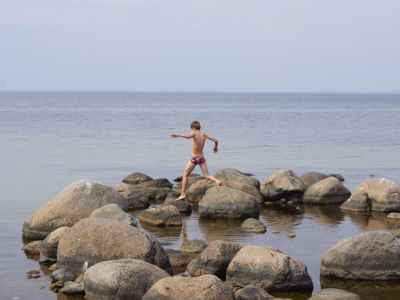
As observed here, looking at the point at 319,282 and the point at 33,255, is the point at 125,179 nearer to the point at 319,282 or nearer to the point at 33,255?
the point at 33,255

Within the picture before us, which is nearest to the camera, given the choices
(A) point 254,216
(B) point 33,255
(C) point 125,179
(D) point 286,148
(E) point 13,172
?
(B) point 33,255

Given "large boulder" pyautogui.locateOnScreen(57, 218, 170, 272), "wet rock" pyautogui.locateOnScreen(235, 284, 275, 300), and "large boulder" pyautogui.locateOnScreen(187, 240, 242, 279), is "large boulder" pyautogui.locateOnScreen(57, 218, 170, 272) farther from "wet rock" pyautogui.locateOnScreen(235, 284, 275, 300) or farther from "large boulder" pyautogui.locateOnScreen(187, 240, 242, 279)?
"wet rock" pyautogui.locateOnScreen(235, 284, 275, 300)

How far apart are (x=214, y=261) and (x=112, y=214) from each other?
3196 mm

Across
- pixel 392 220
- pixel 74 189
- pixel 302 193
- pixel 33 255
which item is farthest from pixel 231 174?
pixel 33 255

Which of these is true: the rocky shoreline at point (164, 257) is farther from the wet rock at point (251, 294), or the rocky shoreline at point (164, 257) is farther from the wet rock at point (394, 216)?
the wet rock at point (394, 216)

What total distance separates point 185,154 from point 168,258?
73.6 feet

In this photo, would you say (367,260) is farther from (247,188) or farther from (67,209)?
(247,188)

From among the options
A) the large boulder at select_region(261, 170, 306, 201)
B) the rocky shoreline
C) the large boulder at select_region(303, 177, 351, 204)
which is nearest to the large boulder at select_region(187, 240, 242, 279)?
the rocky shoreline

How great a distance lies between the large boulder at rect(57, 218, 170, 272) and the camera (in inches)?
489

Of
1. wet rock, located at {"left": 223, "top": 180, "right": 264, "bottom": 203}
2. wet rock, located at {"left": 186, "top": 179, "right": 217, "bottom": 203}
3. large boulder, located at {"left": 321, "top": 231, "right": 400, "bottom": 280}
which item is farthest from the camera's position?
wet rock, located at {"left": 186, "top": 179, "right": 217, "bottom": 203}

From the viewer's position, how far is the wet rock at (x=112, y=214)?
583 inches

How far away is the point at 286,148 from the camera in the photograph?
4009 cm

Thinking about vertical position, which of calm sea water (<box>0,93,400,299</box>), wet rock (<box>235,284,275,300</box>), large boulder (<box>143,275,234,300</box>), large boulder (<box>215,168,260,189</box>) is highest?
large boulder (<box>143,275,234,300</box>)

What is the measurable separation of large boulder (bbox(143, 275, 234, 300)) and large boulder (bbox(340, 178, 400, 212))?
9753mm
